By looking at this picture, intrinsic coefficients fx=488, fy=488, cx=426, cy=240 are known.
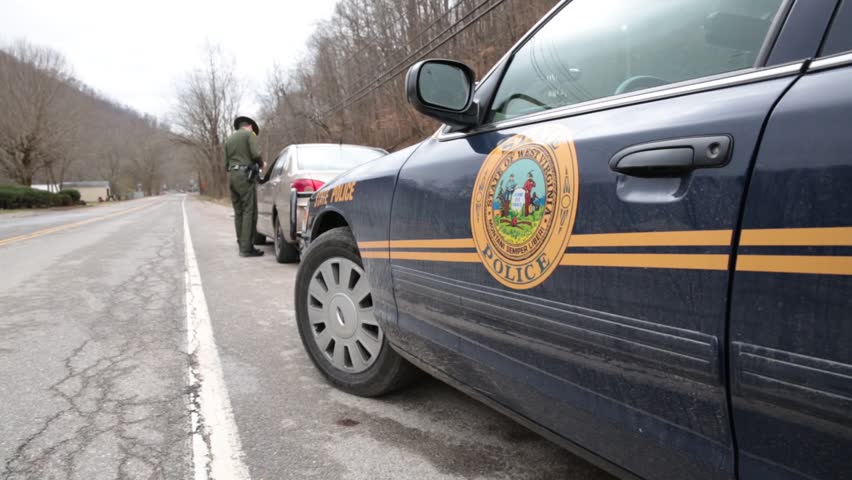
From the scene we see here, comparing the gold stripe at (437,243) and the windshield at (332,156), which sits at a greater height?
the windshield at (332,156)

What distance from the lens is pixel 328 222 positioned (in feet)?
9.34

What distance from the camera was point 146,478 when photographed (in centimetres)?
175

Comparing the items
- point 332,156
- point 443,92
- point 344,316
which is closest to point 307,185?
point 332,156

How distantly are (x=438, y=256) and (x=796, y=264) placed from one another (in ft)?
3.61

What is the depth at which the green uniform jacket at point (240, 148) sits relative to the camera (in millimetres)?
6902

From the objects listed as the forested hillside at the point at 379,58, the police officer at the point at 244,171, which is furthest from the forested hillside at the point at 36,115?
the police officer at the point at 244,171

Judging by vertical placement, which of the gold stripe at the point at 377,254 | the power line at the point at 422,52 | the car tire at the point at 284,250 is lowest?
the car tire at the point at 284,250

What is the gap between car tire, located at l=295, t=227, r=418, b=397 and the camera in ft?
7.62

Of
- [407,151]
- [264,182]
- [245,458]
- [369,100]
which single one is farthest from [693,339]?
[369,100]

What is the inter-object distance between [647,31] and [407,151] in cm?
107

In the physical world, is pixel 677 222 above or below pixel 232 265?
above

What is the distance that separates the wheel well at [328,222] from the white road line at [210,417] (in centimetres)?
97

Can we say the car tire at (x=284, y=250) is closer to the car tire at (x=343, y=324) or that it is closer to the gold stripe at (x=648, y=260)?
the car tire at (x=343, y=324)

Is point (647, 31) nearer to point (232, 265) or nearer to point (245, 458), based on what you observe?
point (245, 458)
